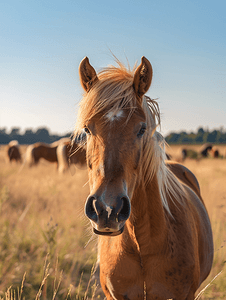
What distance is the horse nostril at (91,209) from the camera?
117 cm

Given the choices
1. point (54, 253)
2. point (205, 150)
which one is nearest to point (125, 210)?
point (54, 253)

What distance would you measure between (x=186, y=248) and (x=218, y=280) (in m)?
2.05

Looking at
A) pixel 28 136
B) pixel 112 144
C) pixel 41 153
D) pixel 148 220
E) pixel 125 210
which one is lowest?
pixel 28 136

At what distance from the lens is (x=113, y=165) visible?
1280 mm

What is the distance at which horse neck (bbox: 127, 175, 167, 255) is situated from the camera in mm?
1612

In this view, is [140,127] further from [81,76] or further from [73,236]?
[73,236]

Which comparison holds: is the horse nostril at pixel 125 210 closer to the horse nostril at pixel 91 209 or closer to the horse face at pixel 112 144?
the horse face at pixel 112 144

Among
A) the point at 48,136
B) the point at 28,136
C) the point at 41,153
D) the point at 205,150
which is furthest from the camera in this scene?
the point at 28,136

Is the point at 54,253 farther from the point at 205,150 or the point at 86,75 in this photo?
the point at 205,150

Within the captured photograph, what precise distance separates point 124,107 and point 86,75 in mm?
425

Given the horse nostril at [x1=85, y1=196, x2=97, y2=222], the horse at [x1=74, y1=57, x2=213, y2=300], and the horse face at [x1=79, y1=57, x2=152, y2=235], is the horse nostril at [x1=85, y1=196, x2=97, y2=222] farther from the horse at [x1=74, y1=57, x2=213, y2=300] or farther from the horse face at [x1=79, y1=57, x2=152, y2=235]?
the horse at [x1=74, y1=57, x2=213, y2=300]

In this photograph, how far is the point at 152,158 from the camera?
1636mm

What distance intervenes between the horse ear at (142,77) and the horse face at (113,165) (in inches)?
6.6

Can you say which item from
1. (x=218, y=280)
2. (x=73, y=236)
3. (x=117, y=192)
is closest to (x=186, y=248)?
(x=117, y=192)
